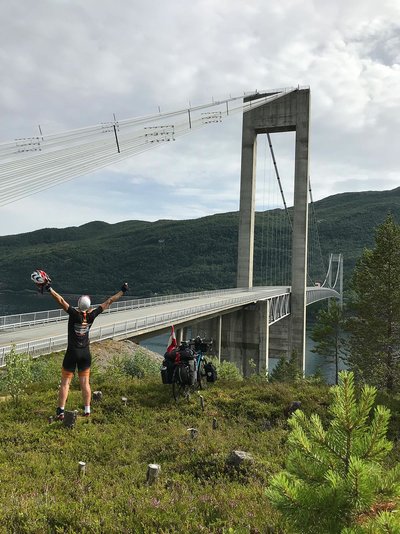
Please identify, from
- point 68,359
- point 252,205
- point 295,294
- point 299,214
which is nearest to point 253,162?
point 252,205

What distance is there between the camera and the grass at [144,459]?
3988 mm

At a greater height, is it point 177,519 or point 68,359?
point 68,359

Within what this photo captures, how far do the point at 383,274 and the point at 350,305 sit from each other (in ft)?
12.6

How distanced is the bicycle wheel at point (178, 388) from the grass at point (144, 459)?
18 cm

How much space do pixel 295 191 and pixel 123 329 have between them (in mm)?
37770

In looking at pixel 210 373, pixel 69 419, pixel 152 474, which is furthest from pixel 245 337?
pixel 152 474

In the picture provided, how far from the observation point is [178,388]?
884cm

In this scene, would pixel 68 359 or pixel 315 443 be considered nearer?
pixel 315 443

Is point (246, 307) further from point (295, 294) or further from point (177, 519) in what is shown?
point (177, 519)

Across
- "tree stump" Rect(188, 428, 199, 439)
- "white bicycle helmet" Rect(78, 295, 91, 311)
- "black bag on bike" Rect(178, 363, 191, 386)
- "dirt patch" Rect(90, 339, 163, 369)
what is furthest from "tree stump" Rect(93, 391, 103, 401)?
"dirt patch" Rect(90, 339, 163, 369)

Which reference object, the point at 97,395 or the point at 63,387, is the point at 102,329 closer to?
the point at 97,395

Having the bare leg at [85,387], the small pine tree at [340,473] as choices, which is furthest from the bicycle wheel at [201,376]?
the small pine tree at [340,473]

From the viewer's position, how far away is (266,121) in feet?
180

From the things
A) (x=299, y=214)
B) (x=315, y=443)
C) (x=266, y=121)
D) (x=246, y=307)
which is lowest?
(x=246, y=307)
